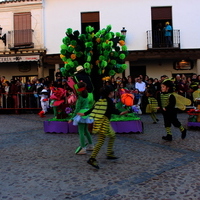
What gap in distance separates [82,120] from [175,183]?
2166mm

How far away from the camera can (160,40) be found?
17.3 m

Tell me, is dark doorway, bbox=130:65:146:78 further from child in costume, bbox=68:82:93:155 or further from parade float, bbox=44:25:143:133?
child in costume, bbox=68:82:93:155

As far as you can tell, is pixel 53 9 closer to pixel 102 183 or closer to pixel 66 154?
pixel 66 154

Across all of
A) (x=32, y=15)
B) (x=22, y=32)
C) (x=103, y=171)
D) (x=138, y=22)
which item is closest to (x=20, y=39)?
(x=22, y=32)

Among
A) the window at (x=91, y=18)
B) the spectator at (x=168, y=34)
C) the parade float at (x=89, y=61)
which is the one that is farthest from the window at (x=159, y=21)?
the parade float at (x=89, y=61)

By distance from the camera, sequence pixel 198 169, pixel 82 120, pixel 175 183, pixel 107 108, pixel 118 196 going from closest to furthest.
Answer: pixel 118 196 < pixel 175 183 < pixel 198 169 < pixel 107 108 < pixel 82 120

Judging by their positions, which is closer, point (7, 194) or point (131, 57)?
point (7, 194)

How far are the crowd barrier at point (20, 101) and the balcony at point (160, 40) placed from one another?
8030 millimetres

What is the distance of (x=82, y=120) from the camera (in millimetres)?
5301

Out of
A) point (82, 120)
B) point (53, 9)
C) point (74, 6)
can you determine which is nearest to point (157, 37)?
point (74, 6)

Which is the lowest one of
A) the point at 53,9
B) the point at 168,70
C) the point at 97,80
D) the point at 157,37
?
the point at 97,80

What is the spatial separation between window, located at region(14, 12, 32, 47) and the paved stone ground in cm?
1238

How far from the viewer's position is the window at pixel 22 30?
17.9m

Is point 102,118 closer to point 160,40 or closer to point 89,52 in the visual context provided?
A: point 89,52
